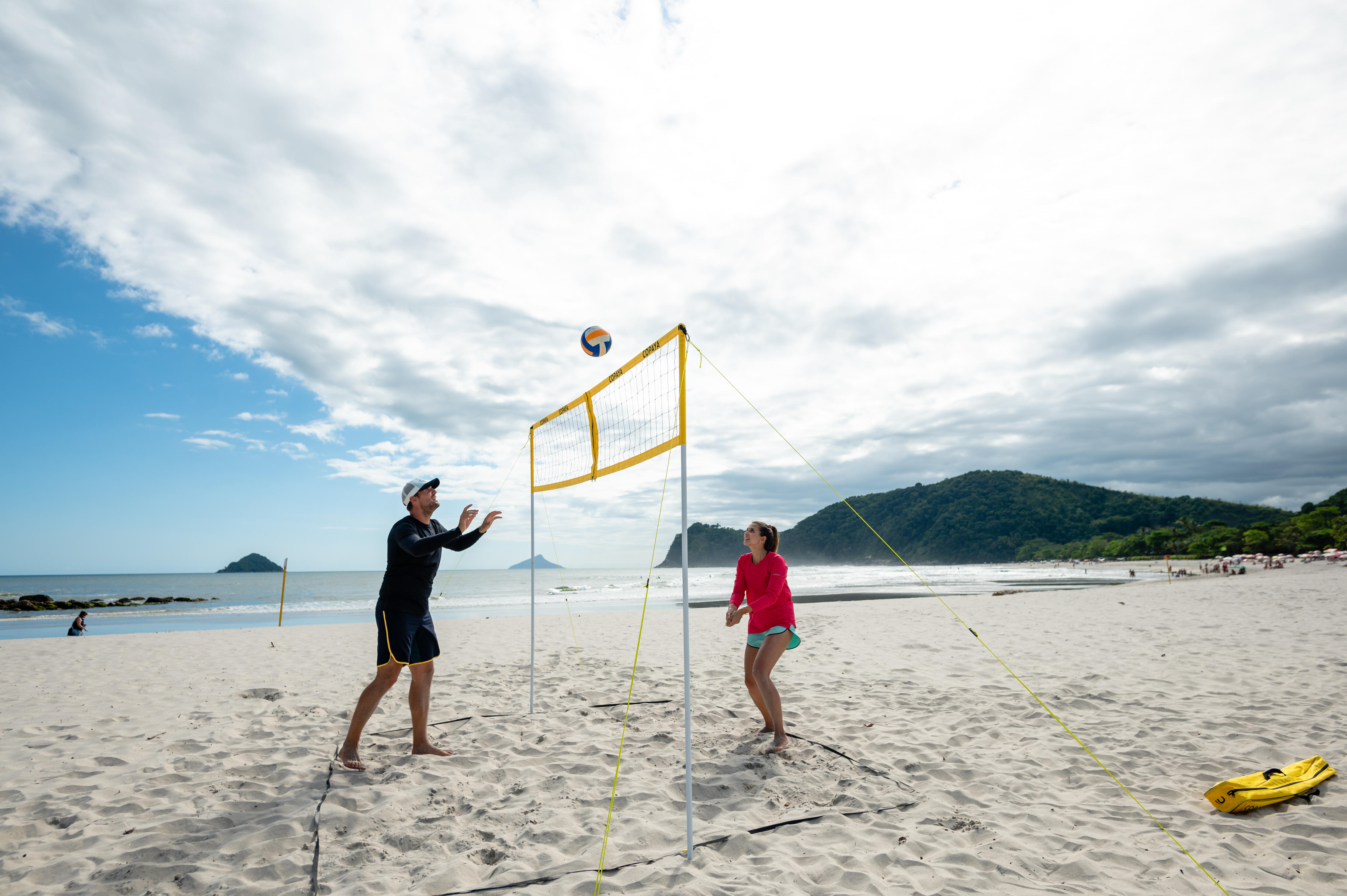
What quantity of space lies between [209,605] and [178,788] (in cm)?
2561

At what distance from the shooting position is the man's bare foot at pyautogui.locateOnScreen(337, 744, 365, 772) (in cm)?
329

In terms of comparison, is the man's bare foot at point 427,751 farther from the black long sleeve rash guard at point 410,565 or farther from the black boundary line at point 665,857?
the black boundary line at point 665,857

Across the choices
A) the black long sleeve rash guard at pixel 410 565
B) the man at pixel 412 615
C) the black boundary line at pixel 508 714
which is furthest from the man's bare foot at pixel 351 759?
the black long sleeve rash guard at pixel 410 565

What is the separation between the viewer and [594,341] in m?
4.27

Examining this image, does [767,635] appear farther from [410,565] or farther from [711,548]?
[711,548]

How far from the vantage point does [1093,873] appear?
2.30 metres

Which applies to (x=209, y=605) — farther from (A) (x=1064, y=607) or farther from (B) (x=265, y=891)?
(A) (x=1064, y=607)

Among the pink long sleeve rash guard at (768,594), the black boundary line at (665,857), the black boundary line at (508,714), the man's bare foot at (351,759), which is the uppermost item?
the pink long sleeve rash guard at (768,594)

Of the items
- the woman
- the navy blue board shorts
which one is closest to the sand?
the woman

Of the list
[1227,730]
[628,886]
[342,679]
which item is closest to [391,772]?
[628,886]

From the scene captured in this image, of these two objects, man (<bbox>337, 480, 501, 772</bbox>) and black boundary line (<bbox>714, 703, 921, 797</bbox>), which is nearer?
black boundary line (<bbox>714, 703, 921, 797</bbox>)

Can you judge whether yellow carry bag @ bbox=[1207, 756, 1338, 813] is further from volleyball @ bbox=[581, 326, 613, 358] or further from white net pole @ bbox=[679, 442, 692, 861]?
volleyball @ bbox=[581, 326, 613, 358]

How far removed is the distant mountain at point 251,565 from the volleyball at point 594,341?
115837 mm

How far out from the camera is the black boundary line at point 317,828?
222cm
